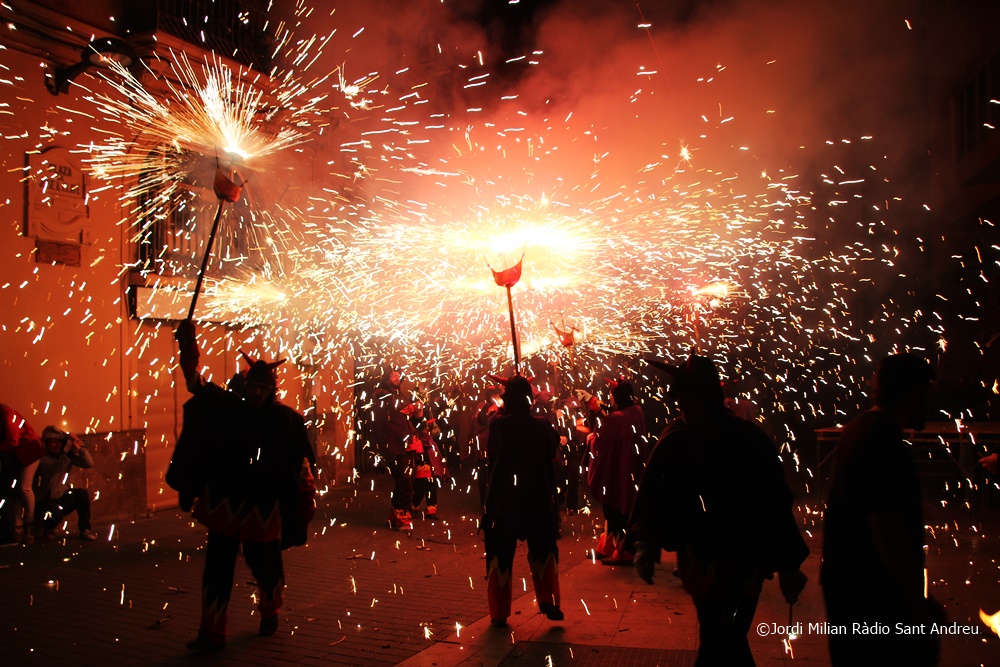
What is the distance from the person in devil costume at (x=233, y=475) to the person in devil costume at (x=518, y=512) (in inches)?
47.0

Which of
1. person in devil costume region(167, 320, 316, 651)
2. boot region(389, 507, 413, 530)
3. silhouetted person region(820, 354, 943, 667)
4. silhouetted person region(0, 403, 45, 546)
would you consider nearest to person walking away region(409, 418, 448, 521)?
boot region(389, 507, 413, 530)

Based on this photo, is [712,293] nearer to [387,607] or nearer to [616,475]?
[616,475]

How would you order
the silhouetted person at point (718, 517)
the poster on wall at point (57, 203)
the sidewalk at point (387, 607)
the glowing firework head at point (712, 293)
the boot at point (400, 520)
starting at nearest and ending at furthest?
1. the silhouetted person at point (718, 517)
2. the sidewalk at point (387, 607)
3. the poster on wall at point (57, 203)
4. the boot at point (400, 520)
5. the glowing firework head at point (712, 293)

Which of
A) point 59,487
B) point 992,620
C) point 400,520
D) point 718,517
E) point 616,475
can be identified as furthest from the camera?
point 400,520

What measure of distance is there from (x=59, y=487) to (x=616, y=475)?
551 centimetres

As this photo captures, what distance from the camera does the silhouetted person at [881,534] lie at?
251 cm

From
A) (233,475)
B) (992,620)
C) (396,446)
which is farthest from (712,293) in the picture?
(233,475)

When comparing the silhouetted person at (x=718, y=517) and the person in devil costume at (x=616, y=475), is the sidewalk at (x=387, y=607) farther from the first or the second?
the silhouetted person at (x=718, y=517)

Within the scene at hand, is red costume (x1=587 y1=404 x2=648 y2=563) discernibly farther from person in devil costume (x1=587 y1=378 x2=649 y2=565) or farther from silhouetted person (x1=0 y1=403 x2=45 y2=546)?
silhouetted person (x1=0 y1=403 x2=45 y2=546)

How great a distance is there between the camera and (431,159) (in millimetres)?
12695

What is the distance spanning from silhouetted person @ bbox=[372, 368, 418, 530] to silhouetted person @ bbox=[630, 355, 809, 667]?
5.75m

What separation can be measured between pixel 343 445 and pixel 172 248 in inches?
170

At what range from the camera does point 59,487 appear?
26.1ft

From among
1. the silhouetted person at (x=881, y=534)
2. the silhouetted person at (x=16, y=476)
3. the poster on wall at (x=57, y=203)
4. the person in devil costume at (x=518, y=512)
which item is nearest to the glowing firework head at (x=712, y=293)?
the person in devil costume at (x=518, y=512)
